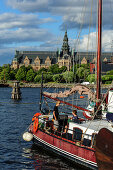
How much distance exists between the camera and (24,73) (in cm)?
19312

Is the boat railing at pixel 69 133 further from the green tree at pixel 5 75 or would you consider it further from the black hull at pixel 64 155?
the green tree at pixel 5 75

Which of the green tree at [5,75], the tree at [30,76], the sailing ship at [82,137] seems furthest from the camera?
the green tree at [5,75]

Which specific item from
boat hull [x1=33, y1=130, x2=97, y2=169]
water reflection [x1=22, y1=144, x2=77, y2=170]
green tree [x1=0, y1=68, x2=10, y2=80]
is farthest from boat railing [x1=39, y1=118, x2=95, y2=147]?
green tree [x1=0, y1=68, x2=10, y2=80]

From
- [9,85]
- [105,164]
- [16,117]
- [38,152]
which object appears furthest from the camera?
[9,85]

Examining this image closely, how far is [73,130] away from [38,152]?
5.64 m

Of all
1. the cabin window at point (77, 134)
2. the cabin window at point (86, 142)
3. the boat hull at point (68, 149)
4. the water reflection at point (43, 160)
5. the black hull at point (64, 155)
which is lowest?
the water reflection at point (43, 160)

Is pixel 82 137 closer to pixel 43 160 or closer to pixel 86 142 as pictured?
pixel 86 142

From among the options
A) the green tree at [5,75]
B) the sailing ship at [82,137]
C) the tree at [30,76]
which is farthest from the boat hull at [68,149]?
the green tree at [5,75]

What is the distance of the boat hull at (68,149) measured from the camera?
19.9 meters

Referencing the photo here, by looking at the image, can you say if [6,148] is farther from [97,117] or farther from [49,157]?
[97,117]

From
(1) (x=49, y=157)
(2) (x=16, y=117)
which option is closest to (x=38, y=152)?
(1) (x=49, y=157)

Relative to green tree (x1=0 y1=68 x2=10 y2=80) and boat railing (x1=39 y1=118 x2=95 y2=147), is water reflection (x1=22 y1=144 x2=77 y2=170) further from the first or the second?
green tree (x1=0 y1=68 x2=10 y2=80)

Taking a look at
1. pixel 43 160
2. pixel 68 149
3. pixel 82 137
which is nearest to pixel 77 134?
pixel 82 137

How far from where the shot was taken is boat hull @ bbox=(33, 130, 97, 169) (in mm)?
19891
